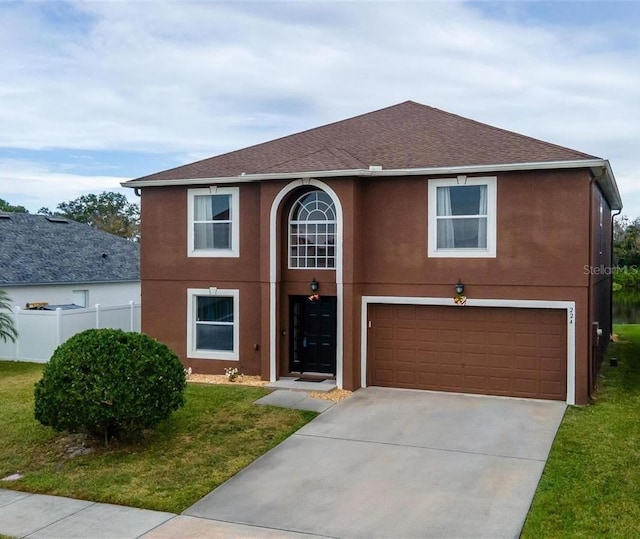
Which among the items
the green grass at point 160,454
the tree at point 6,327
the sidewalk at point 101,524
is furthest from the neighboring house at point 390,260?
the sidewalk at point 101,524

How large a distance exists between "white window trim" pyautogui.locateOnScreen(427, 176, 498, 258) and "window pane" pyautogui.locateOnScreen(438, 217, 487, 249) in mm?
88

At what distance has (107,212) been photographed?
196 ft

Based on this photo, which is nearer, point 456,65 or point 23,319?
point 23,319

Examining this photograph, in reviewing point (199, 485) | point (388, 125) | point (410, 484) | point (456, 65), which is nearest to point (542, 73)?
point (456, 65)

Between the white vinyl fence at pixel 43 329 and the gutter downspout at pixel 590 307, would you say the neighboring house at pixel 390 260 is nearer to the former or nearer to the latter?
the gutter downspout at pixel 590 307

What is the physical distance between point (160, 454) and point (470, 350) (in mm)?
6542

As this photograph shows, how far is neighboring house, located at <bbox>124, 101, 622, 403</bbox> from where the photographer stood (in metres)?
11.7

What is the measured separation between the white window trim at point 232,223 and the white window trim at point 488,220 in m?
4.45

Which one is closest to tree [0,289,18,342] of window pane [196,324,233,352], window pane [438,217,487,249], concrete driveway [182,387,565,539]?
window pane [196,324,233,352]

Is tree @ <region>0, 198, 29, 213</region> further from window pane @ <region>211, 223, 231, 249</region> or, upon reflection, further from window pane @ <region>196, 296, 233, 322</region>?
window pane @ <region>211, 223, 231, 249</region>

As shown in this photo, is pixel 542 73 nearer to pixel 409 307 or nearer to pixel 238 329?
pixel 409 307

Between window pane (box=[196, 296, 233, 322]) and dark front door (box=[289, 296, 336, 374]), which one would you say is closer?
dark front door (box=[289, 296, 336, 374])

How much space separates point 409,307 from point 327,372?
236cm

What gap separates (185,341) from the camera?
1457cm
